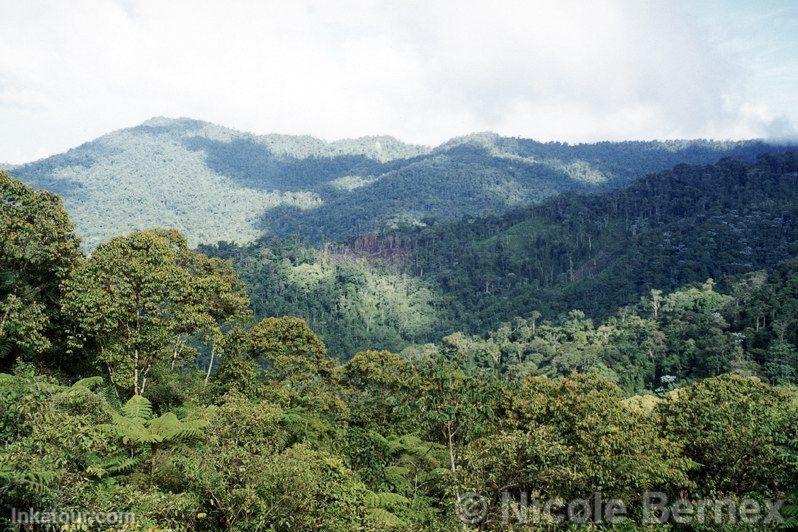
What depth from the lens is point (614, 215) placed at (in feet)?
537

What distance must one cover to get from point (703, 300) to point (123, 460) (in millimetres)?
102970

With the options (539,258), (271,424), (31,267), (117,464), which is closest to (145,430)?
(117,464)

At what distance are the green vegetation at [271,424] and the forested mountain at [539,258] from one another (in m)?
76.5

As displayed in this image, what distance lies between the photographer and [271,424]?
15.4m

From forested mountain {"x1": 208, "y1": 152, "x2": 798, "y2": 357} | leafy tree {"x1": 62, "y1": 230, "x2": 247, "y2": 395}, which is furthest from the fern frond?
forested mountain {"x1": 208, "y1": 152, "x2": 798, "y2": 357}

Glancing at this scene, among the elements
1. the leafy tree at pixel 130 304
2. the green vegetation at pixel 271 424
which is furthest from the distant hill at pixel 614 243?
the leafy tree at pixel 130 304

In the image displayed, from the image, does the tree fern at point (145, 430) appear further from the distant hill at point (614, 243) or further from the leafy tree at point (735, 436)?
the distant hill at point (614, 243)

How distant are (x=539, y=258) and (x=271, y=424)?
145 metres

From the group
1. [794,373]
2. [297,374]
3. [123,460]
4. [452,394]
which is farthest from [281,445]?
[794,373]

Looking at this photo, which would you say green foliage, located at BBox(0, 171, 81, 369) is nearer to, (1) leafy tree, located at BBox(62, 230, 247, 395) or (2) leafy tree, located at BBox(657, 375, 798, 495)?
(1) leafy tree, located at BBox(62, 230, 247, 395)

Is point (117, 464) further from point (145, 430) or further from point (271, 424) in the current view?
point (271, 424)

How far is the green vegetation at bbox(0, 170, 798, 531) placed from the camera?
34.2ft

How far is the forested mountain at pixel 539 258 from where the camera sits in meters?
117

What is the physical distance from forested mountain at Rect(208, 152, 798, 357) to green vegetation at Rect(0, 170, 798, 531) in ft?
251
